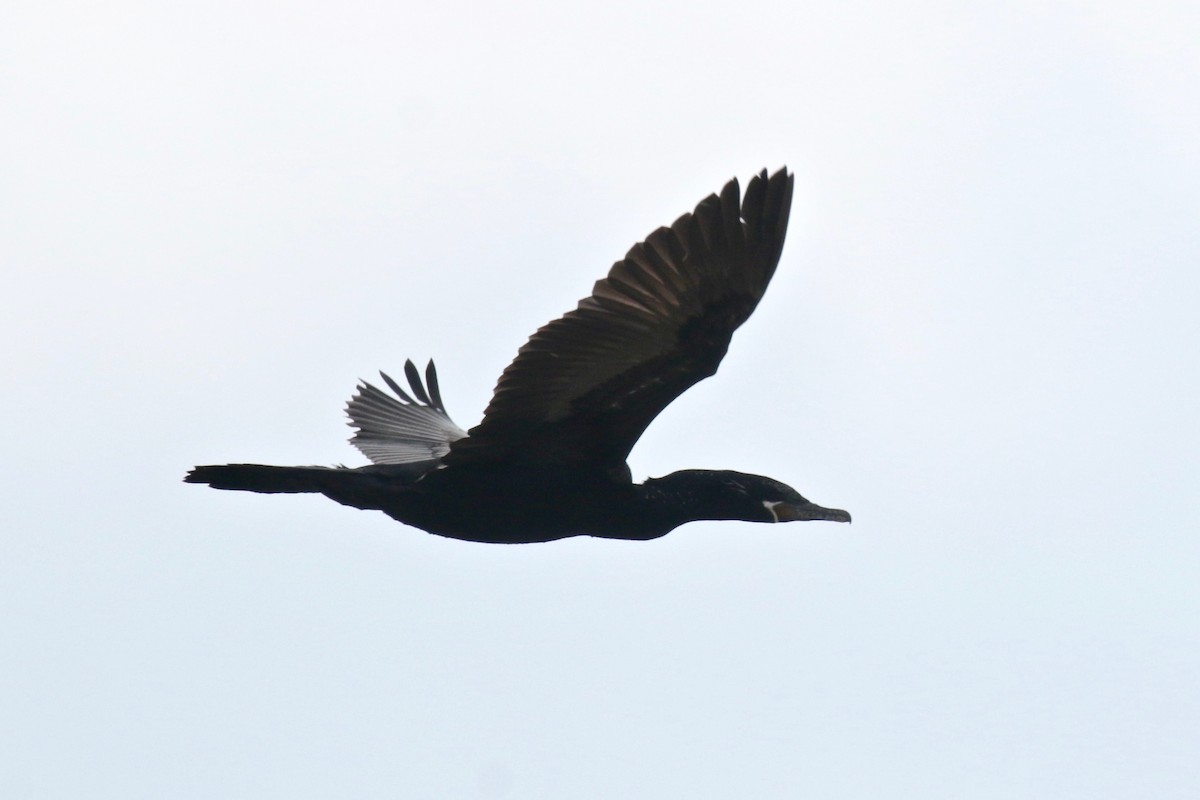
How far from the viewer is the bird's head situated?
1291cm

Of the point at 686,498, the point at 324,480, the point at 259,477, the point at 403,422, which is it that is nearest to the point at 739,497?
the point at 686,498

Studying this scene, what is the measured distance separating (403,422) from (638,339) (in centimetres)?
581

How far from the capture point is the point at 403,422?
17.1 m

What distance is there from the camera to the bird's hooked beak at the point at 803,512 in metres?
12.9

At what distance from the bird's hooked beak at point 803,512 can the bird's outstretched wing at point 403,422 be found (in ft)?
11.5

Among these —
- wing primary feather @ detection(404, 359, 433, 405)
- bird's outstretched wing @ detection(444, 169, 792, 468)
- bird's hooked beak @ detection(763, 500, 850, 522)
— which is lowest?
bird's hooked beak @ detection(763, 500, 850, 522)

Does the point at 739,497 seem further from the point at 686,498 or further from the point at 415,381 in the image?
the point at 415,381

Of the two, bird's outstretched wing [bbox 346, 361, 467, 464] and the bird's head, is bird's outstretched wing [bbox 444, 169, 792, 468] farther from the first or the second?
bird's outstretched wing [bbox 346, 361, 467, 464]

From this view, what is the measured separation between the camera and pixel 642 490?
12773 mm

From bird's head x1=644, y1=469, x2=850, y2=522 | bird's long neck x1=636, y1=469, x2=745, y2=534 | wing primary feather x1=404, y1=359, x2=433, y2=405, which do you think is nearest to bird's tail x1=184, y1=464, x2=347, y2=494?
bird's long neck x1=636, y1=469, x2=745, y2=534

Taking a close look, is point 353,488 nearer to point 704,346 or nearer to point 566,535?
point 566,535

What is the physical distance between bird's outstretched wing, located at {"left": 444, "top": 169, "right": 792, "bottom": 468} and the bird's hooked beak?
3.77 feet

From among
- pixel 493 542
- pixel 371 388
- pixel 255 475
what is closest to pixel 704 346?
pixel 493 542

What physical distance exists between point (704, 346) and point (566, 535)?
200 centimetres
